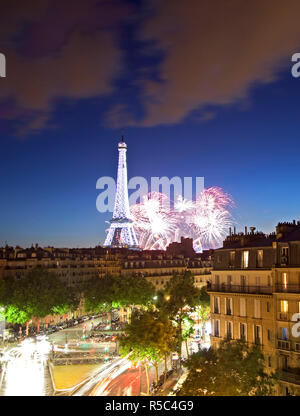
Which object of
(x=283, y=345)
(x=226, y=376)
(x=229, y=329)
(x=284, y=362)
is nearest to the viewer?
(x=226, y=376)

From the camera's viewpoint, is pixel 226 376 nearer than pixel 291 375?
Yes

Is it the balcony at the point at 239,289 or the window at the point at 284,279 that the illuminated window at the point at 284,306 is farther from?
the balcony at the point at 239,289

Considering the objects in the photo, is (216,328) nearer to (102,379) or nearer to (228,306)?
(228,306)

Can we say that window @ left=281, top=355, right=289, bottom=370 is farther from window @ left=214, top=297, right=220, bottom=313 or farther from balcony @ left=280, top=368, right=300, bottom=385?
window @ left=214, top=297, right=220, bottom=313

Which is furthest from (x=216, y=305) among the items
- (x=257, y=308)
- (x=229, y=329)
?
(x=257, y=308)
